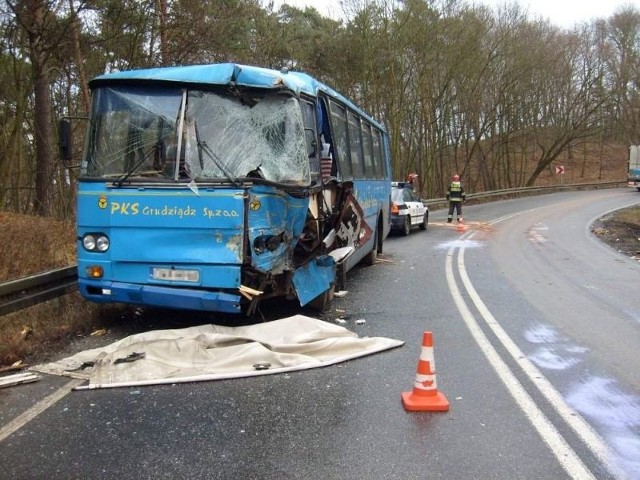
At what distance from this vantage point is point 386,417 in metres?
4.27

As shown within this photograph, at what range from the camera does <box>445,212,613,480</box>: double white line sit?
3623 millimetres

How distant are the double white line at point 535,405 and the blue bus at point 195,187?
2227 millimetres

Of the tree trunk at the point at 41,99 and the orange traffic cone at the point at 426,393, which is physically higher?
the tree trunk at the point at 41,99

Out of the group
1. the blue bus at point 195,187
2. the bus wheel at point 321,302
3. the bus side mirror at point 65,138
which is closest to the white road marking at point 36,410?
the blue bus at point 195,187

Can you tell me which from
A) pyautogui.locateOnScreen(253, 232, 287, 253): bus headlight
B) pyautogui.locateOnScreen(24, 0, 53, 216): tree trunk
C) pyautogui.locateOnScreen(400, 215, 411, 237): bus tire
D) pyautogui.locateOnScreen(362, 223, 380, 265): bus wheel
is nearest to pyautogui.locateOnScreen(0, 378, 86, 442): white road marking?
pyautogui.locateOnScreen(253, 232, 287, 253): bus headlight

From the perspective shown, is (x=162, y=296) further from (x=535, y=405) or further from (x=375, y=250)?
(x=375, y=250)

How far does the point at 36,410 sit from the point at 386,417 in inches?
101

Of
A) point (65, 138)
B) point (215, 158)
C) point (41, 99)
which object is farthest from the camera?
point (41, 99)

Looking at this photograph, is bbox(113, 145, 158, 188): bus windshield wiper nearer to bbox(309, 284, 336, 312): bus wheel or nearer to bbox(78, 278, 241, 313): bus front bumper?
bbox(78, 278, 241, 313): bus front bumper

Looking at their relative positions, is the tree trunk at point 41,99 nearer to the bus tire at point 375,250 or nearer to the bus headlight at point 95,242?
the bus headlight at point 95,242

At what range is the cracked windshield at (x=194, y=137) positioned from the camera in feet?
19.6

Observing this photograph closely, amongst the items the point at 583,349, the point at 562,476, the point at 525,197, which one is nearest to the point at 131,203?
the point at 562,476

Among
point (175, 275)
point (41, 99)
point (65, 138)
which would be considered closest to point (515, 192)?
point (41, 99)

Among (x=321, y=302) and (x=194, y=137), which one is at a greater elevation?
(x=194, y=137)
